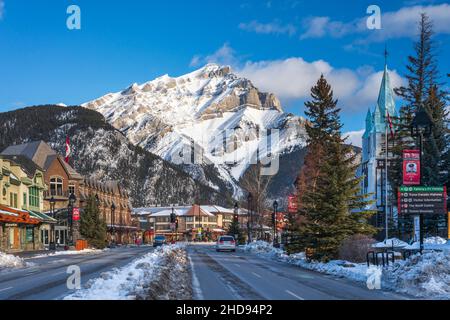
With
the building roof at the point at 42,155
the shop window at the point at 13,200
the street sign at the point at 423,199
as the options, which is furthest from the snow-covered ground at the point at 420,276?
the building roof at the point at 42,155

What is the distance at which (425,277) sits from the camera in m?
19.3

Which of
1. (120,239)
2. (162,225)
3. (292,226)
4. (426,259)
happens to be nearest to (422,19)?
(292,226)

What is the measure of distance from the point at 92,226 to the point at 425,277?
5326cm

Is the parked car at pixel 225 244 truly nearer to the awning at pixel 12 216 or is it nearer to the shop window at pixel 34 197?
the awning at pixel 12 216

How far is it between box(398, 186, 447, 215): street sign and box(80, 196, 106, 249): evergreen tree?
152 feet

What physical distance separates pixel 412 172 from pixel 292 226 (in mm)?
17157

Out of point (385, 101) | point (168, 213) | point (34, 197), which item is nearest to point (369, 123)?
point (385, 101)

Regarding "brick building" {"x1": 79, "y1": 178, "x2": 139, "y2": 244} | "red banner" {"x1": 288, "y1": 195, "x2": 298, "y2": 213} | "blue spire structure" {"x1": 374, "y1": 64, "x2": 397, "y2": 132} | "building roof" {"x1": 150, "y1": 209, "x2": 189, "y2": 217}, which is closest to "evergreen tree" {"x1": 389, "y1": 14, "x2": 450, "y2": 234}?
"red banner" {"x1": 288, "y1": 195, "x2": 298, "y2": 213}

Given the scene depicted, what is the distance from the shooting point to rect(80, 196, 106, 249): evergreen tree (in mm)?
67375

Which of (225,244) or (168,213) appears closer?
(225,244)

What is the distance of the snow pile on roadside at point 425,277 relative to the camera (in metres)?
17.9

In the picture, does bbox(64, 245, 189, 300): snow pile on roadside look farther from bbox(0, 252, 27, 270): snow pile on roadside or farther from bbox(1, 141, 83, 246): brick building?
bbox(1, 141, 83, 246): brick building

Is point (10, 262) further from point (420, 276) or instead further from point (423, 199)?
point (420, 276)

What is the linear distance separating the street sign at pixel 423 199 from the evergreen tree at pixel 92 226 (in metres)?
46.4
